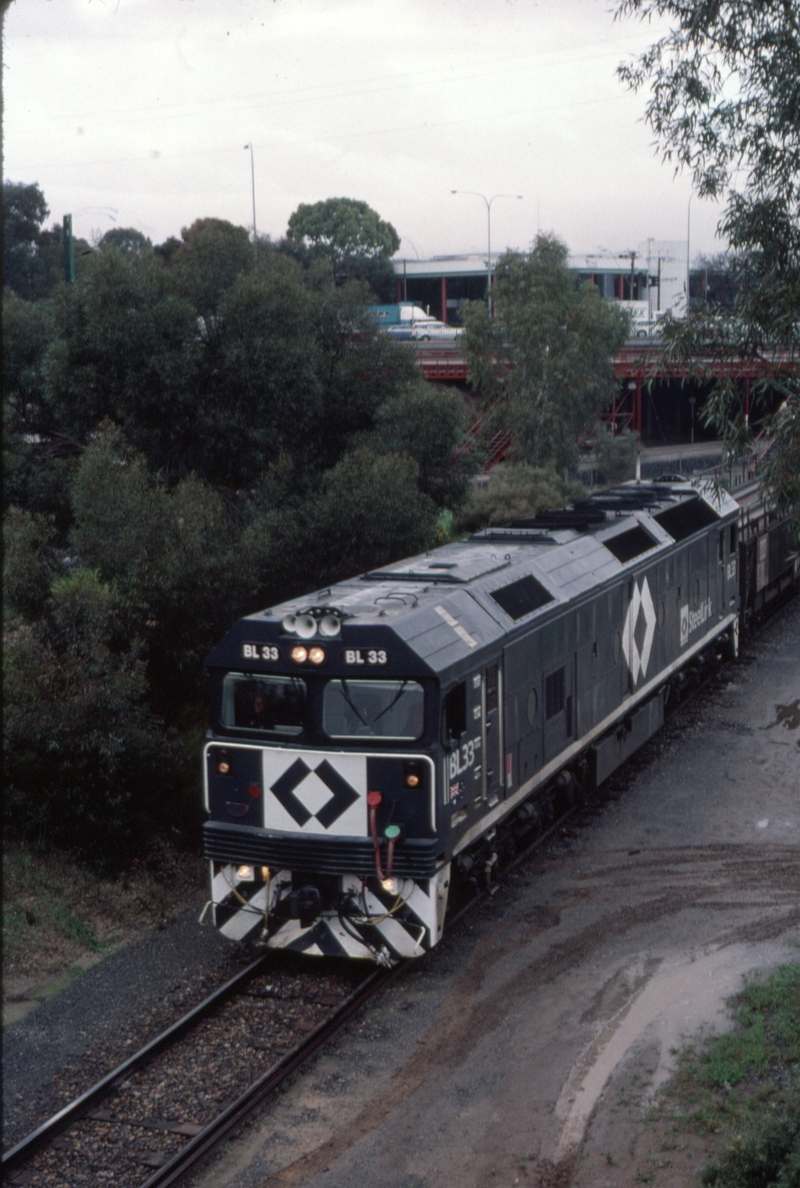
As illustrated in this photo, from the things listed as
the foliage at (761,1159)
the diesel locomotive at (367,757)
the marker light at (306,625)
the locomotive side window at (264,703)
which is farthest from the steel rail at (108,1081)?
the foliage at (761,1159)

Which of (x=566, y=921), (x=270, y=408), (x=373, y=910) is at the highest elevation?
(x=270, y=408)

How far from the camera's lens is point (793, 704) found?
23.6 metres

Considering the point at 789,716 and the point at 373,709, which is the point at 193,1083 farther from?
the point at 789,716

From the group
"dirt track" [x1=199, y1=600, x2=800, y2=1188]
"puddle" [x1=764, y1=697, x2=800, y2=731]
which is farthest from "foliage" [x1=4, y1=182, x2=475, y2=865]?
"puddle" [x1=764, y1=697, x2=800, y2=731]

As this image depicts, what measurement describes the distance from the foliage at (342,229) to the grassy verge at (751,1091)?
71958mm

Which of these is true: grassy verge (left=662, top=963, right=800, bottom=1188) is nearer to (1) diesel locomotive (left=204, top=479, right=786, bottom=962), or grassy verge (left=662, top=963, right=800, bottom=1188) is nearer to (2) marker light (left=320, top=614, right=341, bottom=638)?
(1) diesel locomotive (left=204, top=479, right=786, bottom=962)

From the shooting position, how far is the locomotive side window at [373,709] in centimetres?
1185

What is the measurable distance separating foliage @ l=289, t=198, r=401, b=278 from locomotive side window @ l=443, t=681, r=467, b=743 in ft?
229

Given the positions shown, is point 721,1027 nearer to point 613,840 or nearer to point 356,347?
point 613,840

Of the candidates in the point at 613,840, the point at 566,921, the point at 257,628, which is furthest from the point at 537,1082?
the point at 613,840

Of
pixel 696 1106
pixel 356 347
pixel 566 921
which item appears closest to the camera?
pixel 696 1106

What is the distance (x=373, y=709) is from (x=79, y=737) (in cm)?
466

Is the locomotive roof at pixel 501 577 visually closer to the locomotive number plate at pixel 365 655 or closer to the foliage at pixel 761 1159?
the locomotive number plate at pixel 365 655

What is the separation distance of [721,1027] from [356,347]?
57.2 feet
